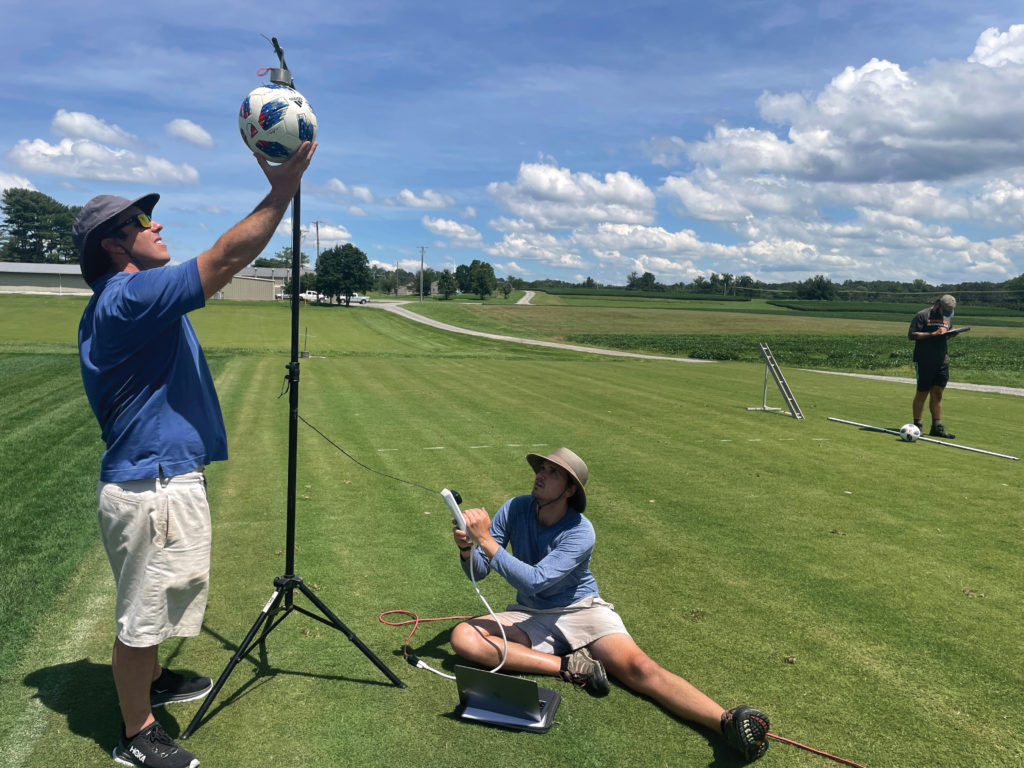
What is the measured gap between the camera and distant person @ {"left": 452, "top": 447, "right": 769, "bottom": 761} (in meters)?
3.92

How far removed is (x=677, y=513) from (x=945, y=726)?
12.5ft

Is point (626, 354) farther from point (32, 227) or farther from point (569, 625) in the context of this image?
point (32, 227)

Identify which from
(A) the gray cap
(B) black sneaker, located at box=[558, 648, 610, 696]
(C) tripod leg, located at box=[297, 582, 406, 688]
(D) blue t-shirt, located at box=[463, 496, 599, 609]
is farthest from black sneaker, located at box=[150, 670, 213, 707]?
(A) the gray cap

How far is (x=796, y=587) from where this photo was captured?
5.51 meters

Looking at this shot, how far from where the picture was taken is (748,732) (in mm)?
3258

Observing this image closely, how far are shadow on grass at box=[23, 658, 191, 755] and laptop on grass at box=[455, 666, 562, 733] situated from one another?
1482mm

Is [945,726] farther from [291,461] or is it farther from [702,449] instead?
[702,449]

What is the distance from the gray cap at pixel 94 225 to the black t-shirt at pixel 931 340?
41.8 ft

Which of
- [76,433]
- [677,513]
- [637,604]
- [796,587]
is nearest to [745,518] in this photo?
[677,513]

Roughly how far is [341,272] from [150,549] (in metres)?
91.5

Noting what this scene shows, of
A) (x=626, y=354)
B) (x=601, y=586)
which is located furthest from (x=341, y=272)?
(x=601, y=586)

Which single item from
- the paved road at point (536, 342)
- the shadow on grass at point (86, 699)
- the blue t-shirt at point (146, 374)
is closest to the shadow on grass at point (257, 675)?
the shadow on grass at point (86, 699)

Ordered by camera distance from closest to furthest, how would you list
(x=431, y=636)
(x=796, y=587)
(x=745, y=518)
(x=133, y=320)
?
(x=133, y=320), (x=431, y=636), (x=796, y=587), (x=745, y=518)

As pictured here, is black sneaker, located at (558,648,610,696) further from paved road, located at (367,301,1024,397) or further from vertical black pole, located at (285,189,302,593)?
paved road, located at (367,301,1024,397)
